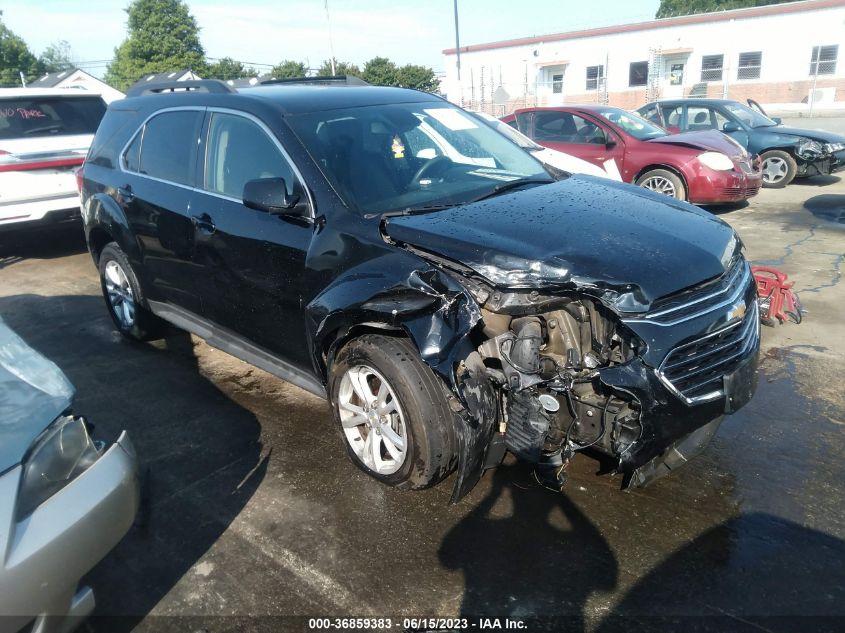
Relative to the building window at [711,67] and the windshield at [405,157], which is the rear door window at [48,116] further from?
the building window at [711,67]

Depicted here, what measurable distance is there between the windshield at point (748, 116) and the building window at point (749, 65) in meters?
23.8

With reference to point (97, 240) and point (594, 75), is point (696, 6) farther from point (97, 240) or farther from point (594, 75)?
point (97, 240)

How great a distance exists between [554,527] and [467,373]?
32.1 inches

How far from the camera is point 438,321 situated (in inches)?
108

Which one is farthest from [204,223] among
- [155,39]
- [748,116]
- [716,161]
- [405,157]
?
[155,39]

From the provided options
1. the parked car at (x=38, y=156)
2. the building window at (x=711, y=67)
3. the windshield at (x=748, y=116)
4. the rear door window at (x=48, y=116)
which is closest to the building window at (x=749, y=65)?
the building window at (x=711, y=67)

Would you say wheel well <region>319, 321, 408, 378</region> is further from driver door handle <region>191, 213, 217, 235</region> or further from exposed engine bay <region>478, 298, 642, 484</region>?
driver door handle <region>191, 213, 217, 235</region>

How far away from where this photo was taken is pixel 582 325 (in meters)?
2.86

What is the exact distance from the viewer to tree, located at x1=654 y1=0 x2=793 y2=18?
5357cm

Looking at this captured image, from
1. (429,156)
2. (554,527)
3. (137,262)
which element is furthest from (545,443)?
(137,262)

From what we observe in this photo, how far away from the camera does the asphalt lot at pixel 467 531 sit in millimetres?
2545

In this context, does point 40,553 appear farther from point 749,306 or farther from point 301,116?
point 749,306

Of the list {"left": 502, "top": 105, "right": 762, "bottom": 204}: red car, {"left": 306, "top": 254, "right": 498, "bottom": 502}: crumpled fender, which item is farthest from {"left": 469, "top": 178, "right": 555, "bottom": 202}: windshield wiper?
{"left": 502, "top": 105, "right": 762, "bottom": 204}: red car

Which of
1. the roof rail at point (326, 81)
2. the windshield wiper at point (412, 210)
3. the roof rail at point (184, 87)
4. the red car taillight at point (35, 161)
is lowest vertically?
the windshield wiper at point (412, 210)
